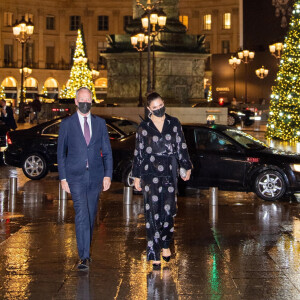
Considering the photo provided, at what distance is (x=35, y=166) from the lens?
18.7 m

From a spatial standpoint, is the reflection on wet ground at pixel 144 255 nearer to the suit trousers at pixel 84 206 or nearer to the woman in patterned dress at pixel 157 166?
the suit trousers at pixel 84 206

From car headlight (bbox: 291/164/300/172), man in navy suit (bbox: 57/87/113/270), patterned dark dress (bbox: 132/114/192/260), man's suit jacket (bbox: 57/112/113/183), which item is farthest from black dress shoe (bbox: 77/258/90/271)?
car headlight (bbox: 291/164/300/172)

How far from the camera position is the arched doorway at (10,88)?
106 metres

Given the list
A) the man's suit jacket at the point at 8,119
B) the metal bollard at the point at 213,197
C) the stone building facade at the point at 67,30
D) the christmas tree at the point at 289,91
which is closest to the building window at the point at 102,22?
the stone building facade at the point at 67,30

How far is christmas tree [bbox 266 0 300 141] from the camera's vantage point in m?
30.6

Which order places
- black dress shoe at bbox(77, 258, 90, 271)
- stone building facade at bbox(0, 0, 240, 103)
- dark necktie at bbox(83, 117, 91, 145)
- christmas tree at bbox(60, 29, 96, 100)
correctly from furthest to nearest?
stone building facade at bbox(0, 0, 240, 103)
christmas tree at bbox(60, 29, 96, 100)
dark necktie at bbox(83, 117, 91, 145)
black dress shoe at bbox(77, 258, 90, 271)

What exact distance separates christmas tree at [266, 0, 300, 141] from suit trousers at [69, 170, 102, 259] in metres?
23.0

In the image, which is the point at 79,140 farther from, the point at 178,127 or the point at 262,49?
the point at 262,49

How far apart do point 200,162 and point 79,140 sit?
22.9 feet

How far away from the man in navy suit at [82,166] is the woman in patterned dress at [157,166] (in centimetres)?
43

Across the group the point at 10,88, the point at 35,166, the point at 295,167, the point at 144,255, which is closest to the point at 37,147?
the point at 35,166

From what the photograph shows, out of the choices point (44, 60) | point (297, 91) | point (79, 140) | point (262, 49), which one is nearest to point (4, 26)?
point (44, 60)

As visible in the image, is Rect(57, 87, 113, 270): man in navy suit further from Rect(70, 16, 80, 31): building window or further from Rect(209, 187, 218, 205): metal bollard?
Rect(70, 16, 80, 31): building window

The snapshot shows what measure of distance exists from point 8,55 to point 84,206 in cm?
10168
